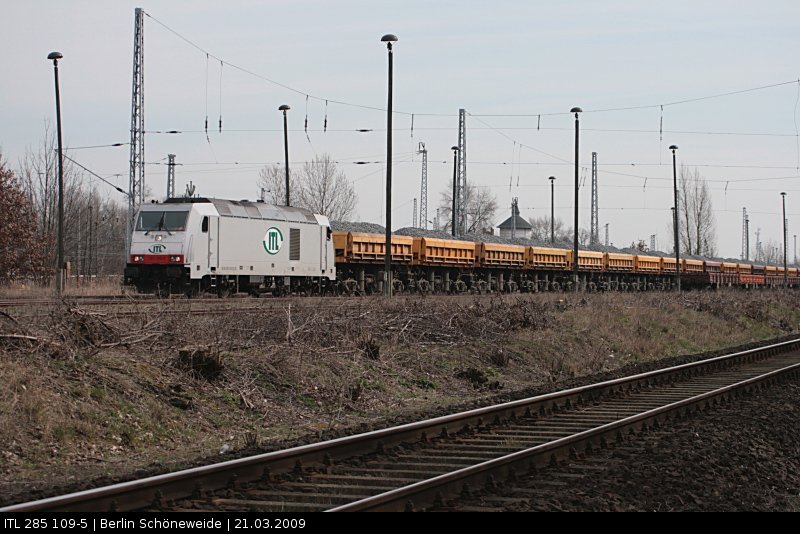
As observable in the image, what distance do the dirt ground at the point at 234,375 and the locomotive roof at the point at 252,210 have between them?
8771mm

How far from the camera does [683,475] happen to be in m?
8.41

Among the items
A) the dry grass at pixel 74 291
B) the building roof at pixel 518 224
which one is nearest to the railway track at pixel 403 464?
→ the dry grass at pixel 74 291

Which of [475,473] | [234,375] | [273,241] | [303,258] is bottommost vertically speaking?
[475,473]

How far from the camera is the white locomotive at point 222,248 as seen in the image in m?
27.2

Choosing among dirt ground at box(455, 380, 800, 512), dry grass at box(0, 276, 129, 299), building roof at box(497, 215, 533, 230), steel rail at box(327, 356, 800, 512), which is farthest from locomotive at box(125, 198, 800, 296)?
building roof at box(497, 215, 533, 230)

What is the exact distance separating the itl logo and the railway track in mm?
17985

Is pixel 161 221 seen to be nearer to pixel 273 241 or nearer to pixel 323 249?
pixel 273 241

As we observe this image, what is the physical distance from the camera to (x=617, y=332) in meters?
25.3

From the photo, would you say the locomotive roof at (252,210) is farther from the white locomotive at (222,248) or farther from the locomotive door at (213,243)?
the locomotive door at (213,243)

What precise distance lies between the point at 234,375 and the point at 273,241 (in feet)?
58.6

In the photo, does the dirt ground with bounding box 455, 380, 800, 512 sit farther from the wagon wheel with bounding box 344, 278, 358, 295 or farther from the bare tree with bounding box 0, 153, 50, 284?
the bare tree with bounding box 0, 153, 50, 284

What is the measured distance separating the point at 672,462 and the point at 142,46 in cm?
3048

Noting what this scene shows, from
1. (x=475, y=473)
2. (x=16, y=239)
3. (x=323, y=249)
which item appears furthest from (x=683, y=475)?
(x=16, y=239)

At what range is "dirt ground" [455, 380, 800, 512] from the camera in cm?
734
